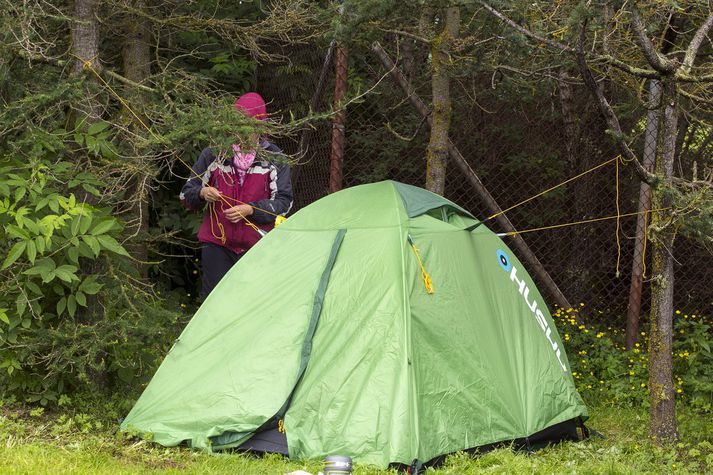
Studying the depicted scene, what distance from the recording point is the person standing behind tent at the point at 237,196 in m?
5.66

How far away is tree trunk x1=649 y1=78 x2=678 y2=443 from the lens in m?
4.59

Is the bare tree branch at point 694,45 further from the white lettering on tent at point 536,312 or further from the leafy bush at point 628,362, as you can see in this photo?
the leafy bush at point 628,362

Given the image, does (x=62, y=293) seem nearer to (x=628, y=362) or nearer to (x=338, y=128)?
(x=338, y=128)

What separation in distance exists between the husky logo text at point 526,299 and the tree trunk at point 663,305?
592 millimetres

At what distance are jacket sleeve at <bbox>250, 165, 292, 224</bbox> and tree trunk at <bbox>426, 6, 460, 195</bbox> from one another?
3.19 ft

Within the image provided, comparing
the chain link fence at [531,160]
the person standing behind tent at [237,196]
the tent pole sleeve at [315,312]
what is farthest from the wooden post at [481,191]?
Result: the tent pole sleeve at [315,312]

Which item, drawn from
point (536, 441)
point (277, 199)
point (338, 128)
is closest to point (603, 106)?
point (536, 441)

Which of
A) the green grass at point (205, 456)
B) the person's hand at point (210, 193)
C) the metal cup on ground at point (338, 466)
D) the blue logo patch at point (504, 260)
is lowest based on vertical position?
the green grass at point (205, 456)

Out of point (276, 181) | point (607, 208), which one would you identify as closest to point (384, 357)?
point (276, 181)

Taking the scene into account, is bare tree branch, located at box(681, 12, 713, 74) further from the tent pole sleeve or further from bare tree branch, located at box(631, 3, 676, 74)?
the tent pole sleeve

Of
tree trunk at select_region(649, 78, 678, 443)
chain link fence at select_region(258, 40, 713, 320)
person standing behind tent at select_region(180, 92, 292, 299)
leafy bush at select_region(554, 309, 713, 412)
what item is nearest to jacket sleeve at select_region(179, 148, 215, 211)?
person standing behind tent at select_region(180, 92, 292, 299)

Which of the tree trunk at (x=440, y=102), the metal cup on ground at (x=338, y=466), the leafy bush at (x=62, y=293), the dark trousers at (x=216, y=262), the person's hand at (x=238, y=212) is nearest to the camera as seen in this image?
the metal cup on ground at (x=338, y=466)

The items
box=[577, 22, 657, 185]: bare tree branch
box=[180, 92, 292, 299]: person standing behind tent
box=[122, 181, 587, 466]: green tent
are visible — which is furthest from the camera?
box=[180, 92, 292, 299]: person standing behind tent

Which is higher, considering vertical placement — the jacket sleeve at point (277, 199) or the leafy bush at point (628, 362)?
the jacket sleeve at point (277, 199)
